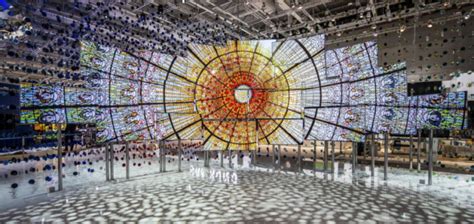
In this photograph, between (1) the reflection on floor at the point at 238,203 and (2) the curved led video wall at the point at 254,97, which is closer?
(1) the reflection on floor at the point at 238,203

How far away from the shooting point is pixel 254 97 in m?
7.57

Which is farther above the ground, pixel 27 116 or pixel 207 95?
pixel 207 95

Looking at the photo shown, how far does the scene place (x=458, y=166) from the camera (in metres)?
9.30

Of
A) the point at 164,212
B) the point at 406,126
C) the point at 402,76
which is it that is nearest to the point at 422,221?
the point at 406,126

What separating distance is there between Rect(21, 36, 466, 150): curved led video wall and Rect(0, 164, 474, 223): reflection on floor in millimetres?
Answer: 1359

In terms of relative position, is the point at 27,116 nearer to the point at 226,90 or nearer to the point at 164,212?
the point at 164,212

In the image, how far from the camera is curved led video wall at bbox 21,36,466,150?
253 inches

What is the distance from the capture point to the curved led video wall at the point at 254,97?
642 cm

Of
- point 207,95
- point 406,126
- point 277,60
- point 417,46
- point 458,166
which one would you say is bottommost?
point 458,166

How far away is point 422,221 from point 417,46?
7.71 m

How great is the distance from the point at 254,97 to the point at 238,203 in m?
3.37

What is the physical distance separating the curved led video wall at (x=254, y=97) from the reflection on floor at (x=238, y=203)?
1359 millimetres

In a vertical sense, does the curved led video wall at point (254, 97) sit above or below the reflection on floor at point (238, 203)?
above

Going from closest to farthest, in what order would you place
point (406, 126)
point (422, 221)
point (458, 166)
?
point (422, 221) < point (406, 126) < point (458, 166)
